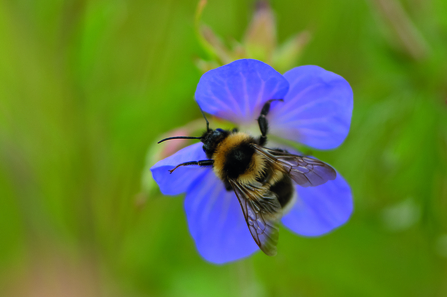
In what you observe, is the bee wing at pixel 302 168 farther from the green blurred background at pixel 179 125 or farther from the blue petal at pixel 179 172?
the green blurred background at pixel 179 125

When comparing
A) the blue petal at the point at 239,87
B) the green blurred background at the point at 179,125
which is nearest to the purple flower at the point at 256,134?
the blue petal at the point at 239,87

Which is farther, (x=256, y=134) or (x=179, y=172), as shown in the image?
(x=256, y=134)

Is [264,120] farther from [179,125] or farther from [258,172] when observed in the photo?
[179,125]

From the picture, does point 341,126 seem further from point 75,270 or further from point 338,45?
point 75,270

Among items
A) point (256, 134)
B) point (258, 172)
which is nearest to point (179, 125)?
point (256, 134)

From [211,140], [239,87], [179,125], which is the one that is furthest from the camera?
[179,125]

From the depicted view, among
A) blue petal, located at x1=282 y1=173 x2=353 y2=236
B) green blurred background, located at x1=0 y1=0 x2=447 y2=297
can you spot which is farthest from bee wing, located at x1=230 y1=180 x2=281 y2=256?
green blurred background, located at x1=0 y1=0 x2=447 y2=297

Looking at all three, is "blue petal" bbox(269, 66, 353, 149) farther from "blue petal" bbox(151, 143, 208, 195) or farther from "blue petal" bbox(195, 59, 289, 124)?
"blue petal" bbox(151, 143, 208, 195)
